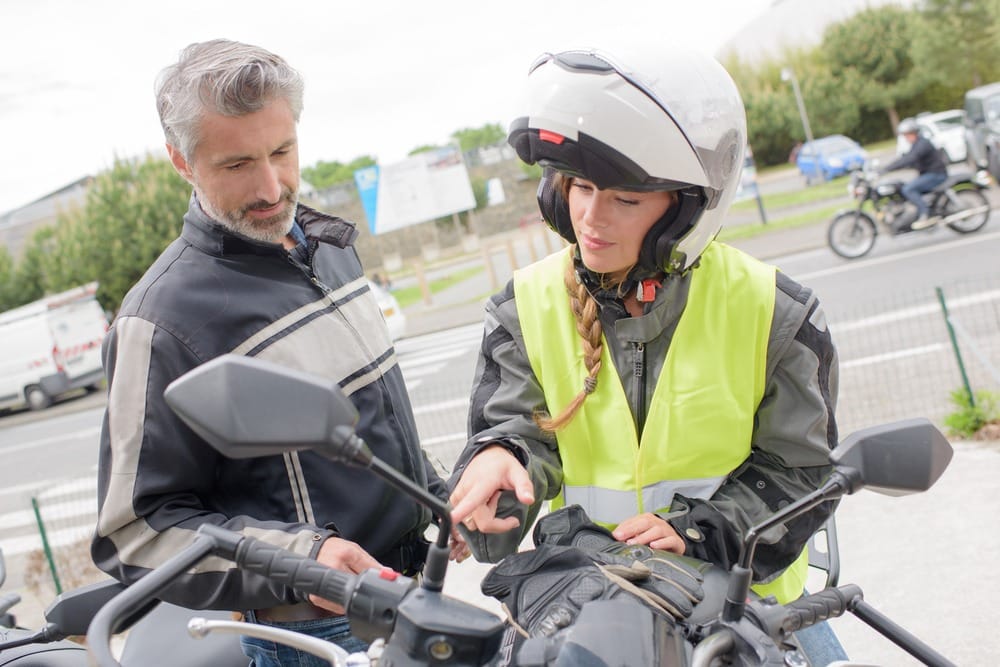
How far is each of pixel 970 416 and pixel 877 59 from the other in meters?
44.4

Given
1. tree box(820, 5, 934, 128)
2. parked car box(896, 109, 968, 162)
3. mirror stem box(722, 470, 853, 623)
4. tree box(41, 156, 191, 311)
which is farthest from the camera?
tree box(820, 5, 934, 128)

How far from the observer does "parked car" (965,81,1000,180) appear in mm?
17234

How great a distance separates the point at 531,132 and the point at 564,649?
926 millimetres

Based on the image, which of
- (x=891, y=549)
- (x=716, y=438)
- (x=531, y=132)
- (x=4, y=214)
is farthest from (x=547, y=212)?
(x=4, y=214)

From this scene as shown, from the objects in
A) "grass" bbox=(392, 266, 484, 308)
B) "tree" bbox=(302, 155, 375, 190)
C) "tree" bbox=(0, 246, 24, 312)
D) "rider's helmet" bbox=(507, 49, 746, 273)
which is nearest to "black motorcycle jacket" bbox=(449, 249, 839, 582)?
"rider's helmet" bbox=(507, 49, 746, 273)

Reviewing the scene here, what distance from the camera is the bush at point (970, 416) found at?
518cm

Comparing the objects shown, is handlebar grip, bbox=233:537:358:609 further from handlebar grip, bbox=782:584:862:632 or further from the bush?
the bush

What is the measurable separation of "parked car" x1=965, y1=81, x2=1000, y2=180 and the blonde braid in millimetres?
17656

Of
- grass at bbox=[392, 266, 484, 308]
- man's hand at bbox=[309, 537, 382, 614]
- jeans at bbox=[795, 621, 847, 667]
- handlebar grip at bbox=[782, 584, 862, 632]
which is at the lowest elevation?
grass at bbox=[392, 266, 484, 308]

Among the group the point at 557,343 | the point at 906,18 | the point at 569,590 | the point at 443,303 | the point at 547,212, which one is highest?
the point at 906,18

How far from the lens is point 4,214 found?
51.3m

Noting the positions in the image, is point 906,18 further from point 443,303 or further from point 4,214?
point 4,214

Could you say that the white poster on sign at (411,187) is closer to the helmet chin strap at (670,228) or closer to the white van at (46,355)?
the white van at (46,355)

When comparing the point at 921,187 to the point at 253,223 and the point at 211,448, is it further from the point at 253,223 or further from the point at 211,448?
the point at 211,448
